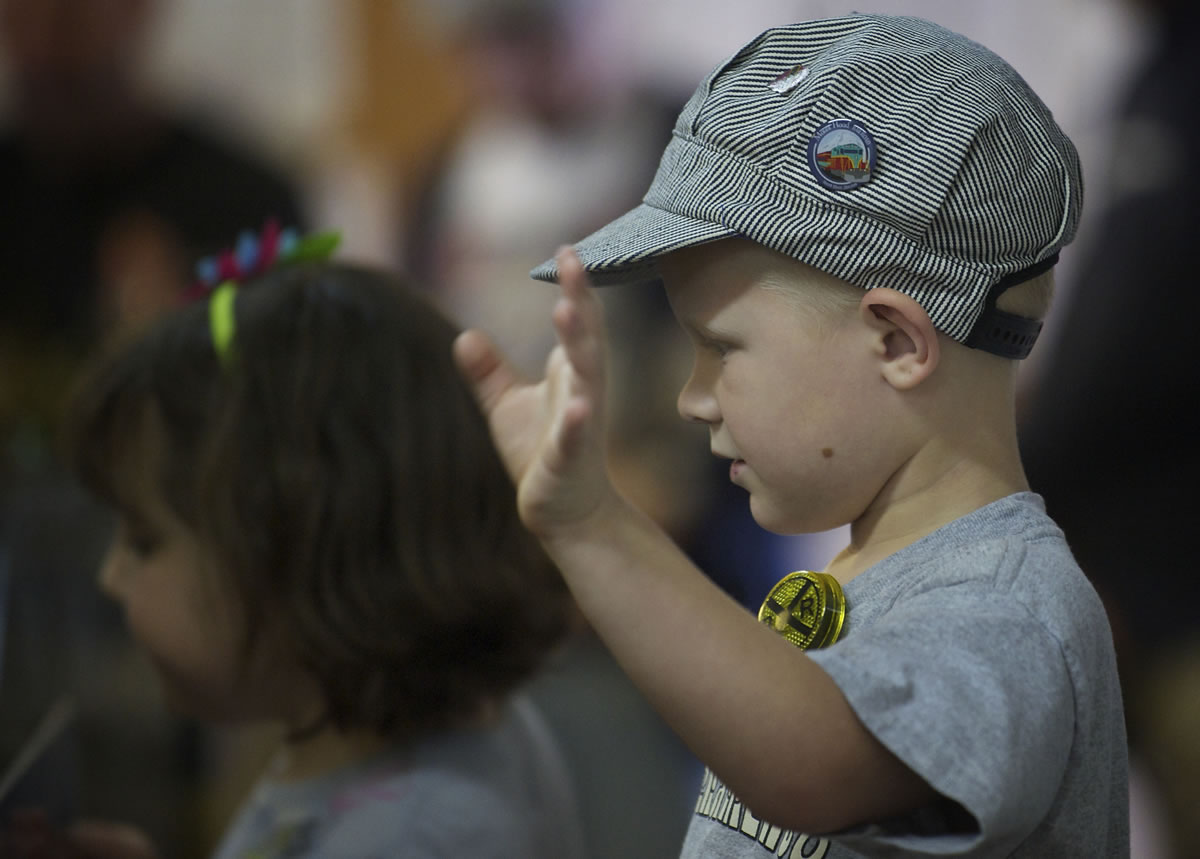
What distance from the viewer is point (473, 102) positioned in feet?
7.34

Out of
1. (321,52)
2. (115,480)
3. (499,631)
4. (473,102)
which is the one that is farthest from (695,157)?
(321,52)

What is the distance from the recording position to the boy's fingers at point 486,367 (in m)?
0.63

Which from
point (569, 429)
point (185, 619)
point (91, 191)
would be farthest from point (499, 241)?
point (569, 429)

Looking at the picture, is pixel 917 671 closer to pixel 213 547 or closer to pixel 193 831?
pixel 213 547

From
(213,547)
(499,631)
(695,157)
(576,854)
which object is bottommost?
(576,854)

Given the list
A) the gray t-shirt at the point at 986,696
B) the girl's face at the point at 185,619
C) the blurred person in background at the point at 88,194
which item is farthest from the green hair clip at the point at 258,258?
the blurred person in background at the point at 88,194

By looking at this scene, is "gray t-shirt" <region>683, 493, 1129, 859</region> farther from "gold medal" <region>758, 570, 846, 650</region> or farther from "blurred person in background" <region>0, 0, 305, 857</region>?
"blurred person in background" <region>0, 0, 305, 857</region>

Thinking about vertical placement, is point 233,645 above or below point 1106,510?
above

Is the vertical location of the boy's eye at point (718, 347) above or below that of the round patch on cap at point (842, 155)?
below

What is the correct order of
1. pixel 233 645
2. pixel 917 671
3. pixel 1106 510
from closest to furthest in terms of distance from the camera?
pixel 917 671, pixel 233 645, pixel 1106 510

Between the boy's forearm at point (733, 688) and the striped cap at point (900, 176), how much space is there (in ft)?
0.60

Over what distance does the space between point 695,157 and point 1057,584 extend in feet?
0.98

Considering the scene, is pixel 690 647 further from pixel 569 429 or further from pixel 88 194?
pixel 88 194

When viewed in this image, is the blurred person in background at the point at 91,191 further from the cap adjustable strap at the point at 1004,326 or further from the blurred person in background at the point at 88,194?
the cap adjustable strap at the point at 1004,326
